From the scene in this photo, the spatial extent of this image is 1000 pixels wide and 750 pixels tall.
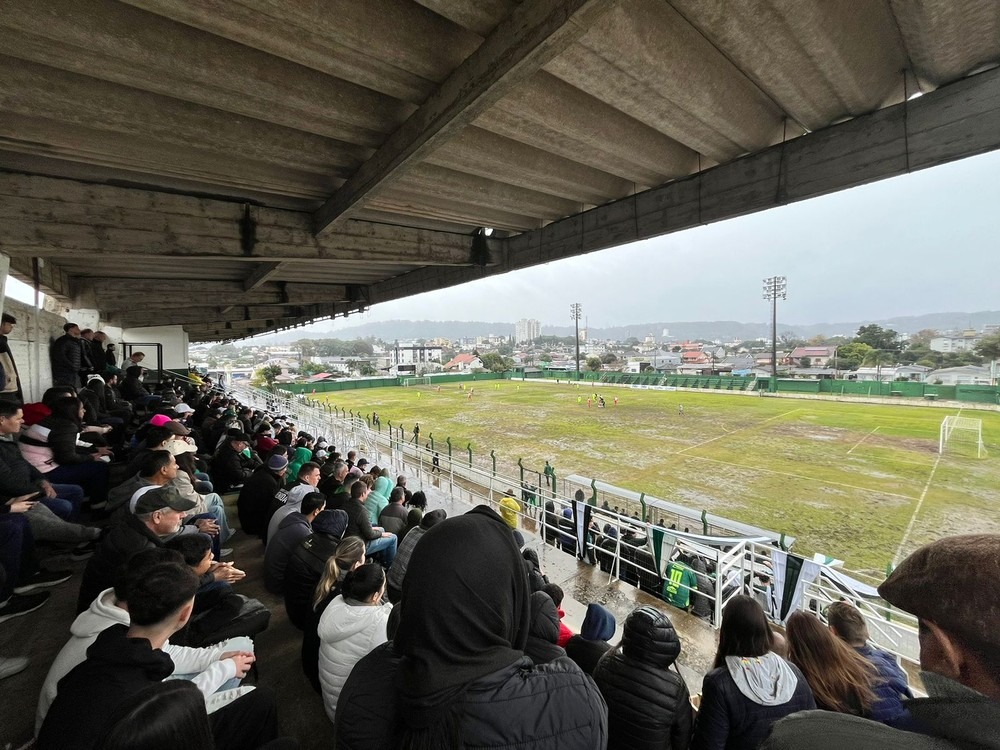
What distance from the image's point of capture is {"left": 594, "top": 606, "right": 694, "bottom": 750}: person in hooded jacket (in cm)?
170

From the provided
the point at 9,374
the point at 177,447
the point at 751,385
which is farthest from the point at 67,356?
the point at 751,385

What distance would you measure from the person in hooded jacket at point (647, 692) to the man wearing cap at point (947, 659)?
94 cm

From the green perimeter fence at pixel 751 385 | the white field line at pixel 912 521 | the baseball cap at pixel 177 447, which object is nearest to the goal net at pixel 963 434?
the white field line at pixel 912 521

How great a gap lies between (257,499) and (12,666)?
7.34 feet

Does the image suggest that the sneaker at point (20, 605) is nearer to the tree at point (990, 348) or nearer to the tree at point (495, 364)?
the tree at point (495, 364)

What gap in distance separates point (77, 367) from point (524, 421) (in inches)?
950

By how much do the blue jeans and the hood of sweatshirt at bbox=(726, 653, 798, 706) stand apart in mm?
3283

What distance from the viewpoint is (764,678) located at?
5.97 feet

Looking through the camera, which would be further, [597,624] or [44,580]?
[44,580]

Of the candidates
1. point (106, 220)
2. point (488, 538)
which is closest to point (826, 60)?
point (488, 538)

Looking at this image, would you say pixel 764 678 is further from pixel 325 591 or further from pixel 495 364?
pixel 495 364

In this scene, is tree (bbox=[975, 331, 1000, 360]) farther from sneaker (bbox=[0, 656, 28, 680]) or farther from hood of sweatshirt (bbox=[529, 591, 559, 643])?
sneaker (bbox=[0, 656, 28, 680])

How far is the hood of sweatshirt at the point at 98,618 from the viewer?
175 centimetres

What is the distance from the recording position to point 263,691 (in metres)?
1.94
